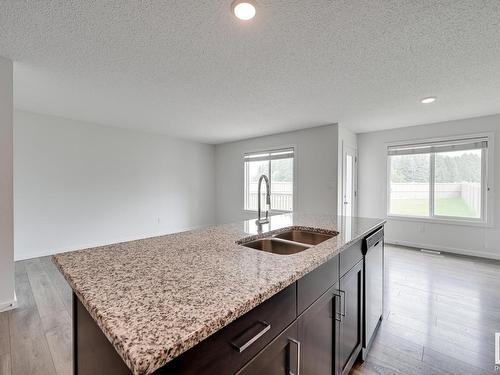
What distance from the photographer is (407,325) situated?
211cm

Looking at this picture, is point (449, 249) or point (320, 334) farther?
point (449, 249)

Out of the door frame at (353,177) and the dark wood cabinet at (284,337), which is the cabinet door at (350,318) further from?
the door frame at (353,177)

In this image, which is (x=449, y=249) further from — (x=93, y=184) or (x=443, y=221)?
(x=93, y=184)

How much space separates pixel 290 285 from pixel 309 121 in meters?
3.84

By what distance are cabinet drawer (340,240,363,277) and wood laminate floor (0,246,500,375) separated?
795 mm

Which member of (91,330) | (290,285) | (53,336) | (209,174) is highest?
(209,174)

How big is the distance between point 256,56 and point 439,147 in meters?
4.10

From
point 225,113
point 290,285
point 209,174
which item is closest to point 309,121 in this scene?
point 225,113

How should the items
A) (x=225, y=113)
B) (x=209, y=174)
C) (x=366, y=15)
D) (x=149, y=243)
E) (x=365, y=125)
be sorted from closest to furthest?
(x=149, y=243) < (x=366, y=15) < (x=225, y=113) < (x=365, y=125) < (x=209, y=174)

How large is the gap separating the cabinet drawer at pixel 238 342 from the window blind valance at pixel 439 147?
194 inches

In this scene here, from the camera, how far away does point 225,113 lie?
378 centimetres

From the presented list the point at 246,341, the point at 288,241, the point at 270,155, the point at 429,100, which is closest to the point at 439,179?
the point at 429,100

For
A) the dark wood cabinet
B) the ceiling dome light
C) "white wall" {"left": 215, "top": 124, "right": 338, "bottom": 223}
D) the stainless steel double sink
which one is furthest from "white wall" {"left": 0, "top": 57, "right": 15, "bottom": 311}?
"white wall" {"left": 215, "top": 124, "right": 338, "bottom": 223}

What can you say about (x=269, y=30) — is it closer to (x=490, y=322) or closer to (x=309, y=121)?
(x=309, y=121)
